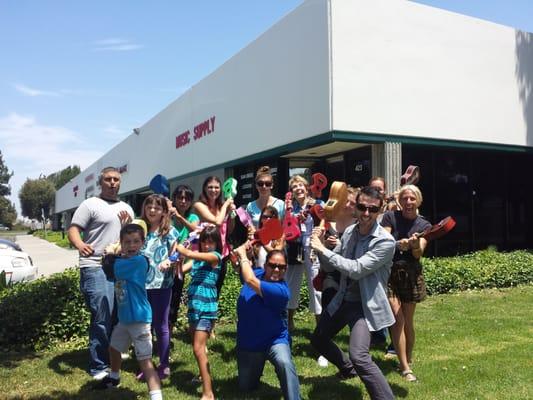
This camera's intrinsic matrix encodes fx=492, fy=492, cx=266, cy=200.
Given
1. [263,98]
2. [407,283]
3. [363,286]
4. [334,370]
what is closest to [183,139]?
[263,98]

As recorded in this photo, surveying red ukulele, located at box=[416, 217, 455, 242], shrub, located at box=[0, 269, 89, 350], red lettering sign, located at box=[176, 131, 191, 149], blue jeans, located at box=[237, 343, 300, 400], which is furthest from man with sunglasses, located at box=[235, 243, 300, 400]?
red lettering sign, located at box=[176, 131, 191, 149]

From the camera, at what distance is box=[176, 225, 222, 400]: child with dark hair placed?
3.98m

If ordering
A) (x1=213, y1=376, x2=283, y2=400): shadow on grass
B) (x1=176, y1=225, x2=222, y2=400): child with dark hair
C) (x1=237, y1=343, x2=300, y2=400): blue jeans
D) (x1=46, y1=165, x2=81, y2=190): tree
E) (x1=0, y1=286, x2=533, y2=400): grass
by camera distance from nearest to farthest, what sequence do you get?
1. (x1=237, y1=343, x2=300, y2=400): blue jeans
2. (x1=176, y1=225, x2=222, y2=400): child with dark hair
3. (x1=213, y1=376, x2=283, y2=400): shadow on grass
4. (x1=0, y1=286, x2=533, y2=400): grass
5. (x1=46, y1=165, x2=81, y2=190): tree

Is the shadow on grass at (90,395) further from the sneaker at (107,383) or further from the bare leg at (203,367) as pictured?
the bare leg at (203,367)

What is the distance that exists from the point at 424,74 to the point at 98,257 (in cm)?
834

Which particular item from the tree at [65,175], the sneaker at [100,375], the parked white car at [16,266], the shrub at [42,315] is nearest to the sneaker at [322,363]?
the sneaker at [100,375]

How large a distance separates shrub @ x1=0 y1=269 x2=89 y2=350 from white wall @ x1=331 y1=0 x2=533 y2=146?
5844mm

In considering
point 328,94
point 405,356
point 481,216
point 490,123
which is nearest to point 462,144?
point 490,123

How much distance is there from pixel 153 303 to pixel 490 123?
32.2ft

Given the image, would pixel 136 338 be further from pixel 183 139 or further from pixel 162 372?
pixel 183 139

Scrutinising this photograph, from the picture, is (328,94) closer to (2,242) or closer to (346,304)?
(346,304)

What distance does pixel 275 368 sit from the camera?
3801 mm

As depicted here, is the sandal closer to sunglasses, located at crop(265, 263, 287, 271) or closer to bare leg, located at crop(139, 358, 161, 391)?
sunglasses, located at crop(265, 263, 287, 271)

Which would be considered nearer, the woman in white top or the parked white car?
the woman in white top
